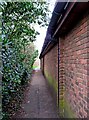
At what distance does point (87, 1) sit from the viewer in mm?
3039

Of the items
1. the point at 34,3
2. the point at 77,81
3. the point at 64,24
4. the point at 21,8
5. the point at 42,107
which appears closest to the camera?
the point at 77,81

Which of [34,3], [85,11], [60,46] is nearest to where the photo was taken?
[85,11]

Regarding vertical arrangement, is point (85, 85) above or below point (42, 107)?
above

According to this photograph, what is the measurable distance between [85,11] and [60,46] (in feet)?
10.00

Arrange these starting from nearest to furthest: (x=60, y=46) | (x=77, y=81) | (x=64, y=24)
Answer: (x=77, y=81)
(x=64, y=24)
(x=60, y=46)

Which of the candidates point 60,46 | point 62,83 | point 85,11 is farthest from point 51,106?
point 85,11

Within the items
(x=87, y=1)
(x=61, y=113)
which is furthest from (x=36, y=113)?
(x=87, y=1)

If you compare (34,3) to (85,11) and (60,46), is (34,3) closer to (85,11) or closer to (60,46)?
(60,46)

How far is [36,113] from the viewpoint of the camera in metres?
7.14

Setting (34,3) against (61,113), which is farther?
(34,3)

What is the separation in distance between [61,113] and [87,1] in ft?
14.3

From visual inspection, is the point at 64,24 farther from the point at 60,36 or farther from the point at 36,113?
the point at 36,113

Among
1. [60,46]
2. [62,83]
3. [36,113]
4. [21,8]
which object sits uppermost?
[21,8]

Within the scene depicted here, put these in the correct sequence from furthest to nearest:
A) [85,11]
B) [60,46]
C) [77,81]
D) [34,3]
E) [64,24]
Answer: [34,3], [60,46], [64,24], [77,81], [85,11]
